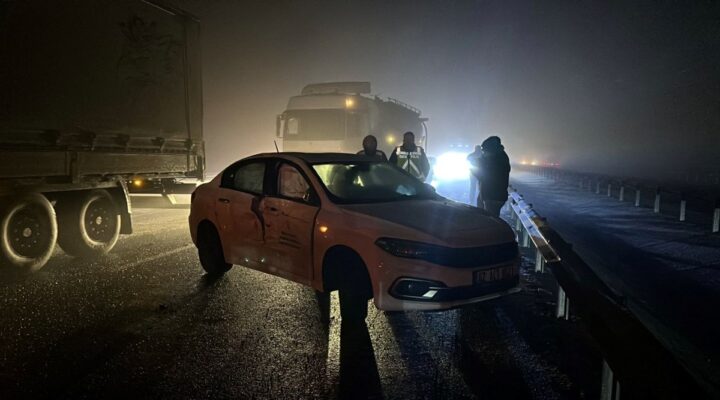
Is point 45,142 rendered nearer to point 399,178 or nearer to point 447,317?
point 399,178

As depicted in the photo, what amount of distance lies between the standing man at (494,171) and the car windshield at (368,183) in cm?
226

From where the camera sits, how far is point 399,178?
19.4 feet

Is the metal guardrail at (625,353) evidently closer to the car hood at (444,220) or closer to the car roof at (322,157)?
the car hood at (444,220)

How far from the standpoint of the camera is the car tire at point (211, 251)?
632cm

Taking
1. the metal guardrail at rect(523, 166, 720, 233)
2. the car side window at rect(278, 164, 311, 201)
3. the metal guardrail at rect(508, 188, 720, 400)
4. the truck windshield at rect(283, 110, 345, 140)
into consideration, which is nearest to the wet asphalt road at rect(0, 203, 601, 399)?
the metal guardrail at rect(508, 188, 720, 400)

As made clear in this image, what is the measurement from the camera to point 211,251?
20.9ft

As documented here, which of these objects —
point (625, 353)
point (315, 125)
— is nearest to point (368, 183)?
point (625, 353)

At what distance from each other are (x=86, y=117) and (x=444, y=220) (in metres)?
5.43

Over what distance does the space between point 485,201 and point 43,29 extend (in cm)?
653

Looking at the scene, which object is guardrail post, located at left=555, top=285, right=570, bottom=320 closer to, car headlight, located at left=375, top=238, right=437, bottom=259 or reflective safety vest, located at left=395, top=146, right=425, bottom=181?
car headlight, located at left=375, top=238, right=437, bottom=259

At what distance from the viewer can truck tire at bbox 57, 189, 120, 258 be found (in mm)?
7477

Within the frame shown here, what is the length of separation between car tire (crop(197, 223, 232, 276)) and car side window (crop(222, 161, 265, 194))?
2.09 feet

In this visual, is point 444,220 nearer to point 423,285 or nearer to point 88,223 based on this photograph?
point 423,285

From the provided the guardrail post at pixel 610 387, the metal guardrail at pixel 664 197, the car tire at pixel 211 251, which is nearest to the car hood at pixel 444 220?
the guardrail post at pixel 610 387
